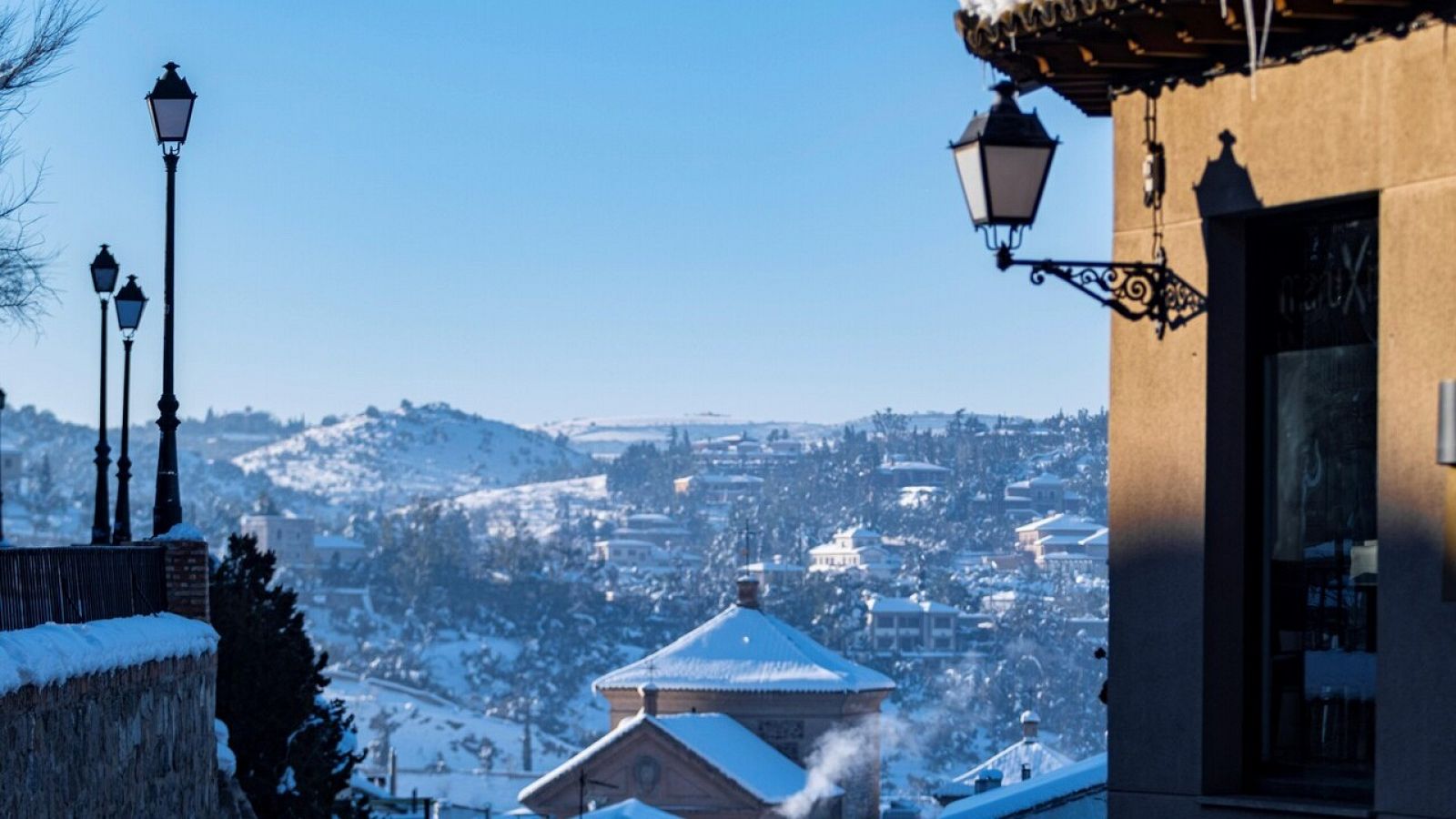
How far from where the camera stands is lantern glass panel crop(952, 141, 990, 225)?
319 inches

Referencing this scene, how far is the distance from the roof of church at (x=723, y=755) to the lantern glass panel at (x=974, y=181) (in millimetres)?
50850

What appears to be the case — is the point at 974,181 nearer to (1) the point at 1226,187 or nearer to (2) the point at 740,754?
(1) the point at 1226,187

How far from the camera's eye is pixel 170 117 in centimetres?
1880

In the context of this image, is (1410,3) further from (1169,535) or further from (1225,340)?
(1169,535)

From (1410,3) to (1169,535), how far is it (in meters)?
2.14

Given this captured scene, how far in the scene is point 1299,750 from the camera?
818cm

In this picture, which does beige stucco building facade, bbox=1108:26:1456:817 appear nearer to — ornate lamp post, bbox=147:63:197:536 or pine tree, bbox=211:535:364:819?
ornate lamp post, bbox=147:63:197:536

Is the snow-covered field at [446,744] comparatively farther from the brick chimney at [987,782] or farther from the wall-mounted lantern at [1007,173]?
the wall-mounted lantern at [1007,173]

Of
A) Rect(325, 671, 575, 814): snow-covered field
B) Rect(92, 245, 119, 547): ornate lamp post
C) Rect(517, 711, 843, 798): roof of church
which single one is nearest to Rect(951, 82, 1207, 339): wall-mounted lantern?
Rect(92, 245, 119, 547): ornate lamp post

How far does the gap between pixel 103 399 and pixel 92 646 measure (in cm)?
1198

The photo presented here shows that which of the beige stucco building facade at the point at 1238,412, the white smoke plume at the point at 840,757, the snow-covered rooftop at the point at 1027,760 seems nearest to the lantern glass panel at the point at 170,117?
the beige stucco building facade at the point at 1238,412

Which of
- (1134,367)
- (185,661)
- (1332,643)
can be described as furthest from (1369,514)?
(185,661)

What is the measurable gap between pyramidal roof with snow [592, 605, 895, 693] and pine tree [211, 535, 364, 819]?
38.4 m

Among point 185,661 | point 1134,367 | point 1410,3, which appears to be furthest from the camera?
point 185,661
